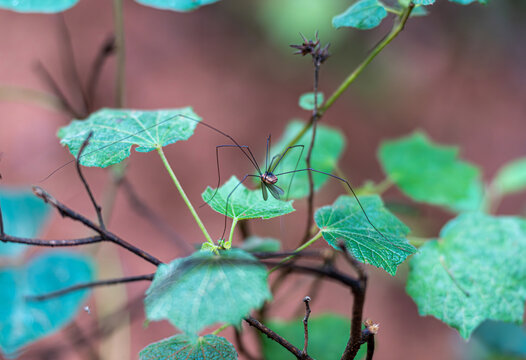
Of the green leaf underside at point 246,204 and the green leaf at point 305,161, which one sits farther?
the green leaf at point 305,161

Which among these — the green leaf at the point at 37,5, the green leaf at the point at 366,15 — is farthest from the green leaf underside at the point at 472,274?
the green leaf at the point at 37,5

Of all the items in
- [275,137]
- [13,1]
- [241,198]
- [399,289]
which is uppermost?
[13,1]

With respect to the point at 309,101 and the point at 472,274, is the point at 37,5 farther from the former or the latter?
the point at 472,274

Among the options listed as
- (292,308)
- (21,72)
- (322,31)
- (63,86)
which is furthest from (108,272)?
(322,31)

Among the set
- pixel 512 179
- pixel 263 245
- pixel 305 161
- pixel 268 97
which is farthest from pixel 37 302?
pixel 268 97

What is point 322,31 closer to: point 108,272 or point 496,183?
point 496,183

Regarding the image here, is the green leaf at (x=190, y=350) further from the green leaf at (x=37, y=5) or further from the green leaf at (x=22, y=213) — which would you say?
the green leaf at (x=22, y=213)
